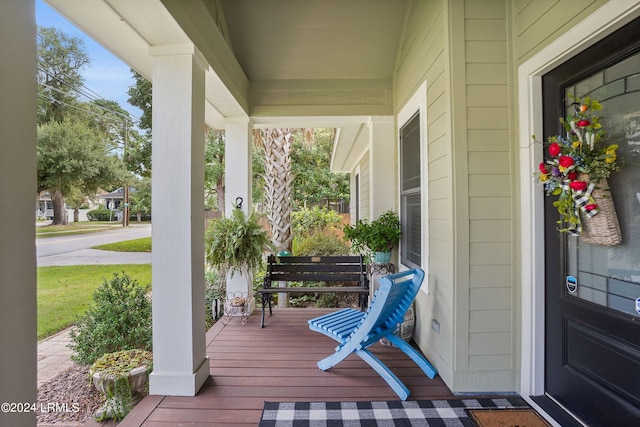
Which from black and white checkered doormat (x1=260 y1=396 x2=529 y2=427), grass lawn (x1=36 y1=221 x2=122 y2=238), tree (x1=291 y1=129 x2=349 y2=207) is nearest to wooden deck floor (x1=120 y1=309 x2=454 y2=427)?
black and white checkered doormat (x1=260 y1=396 x2=529 y2=427)

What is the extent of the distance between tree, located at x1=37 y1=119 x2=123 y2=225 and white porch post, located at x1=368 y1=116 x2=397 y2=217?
11.0ft

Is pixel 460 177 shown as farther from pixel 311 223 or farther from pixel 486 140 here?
pixel 311 223

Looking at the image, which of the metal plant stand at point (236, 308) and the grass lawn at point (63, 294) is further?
the metal plant stand at point (236, 308)

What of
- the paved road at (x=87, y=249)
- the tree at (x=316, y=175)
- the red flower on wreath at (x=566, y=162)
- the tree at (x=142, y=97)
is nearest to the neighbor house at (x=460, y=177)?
the red flower on wreath at (x=566, y=162)

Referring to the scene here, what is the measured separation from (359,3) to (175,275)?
3.01 metres

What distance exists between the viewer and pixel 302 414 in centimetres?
183

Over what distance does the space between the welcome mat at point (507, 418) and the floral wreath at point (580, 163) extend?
3.82ft

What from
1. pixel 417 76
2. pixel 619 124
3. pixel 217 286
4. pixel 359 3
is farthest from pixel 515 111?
pixel 217 286

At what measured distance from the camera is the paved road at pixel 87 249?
10.6ft

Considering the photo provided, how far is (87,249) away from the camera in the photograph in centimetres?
378

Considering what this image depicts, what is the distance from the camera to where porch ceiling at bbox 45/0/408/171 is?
1.84m

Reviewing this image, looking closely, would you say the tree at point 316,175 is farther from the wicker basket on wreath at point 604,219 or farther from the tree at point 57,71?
the wicker basket on wreath at point 604,219

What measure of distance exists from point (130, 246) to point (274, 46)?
3776 millimetres

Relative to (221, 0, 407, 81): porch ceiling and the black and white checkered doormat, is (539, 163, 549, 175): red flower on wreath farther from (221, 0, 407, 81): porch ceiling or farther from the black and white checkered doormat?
(221, 0, 407, 81): porch ceiling
